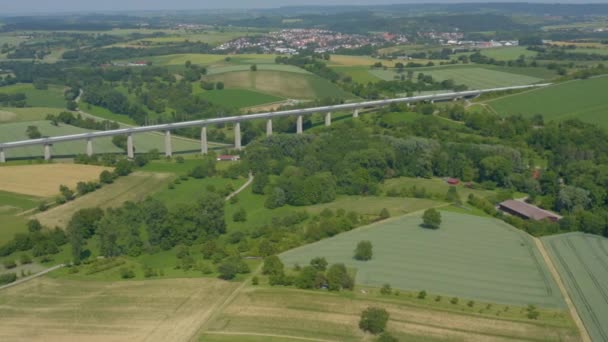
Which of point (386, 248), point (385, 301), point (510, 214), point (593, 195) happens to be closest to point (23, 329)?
point (385, 301)

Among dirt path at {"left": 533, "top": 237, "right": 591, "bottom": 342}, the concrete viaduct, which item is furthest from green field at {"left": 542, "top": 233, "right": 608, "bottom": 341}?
the concrete viaduct

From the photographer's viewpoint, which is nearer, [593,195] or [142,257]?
[142,257]

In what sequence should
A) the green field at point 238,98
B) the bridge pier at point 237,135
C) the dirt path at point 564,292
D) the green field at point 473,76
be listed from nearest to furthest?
the dirt path at point 564,292 → the bridge pier at point 237,135 → the green field at point 238,98 → the green field at point 473,76

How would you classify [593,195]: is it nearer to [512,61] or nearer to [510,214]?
[510,214]

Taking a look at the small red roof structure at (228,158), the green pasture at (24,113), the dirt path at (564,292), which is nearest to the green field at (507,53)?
the small red roof structure at (228,158)

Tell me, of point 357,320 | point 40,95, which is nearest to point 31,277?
point 357,320

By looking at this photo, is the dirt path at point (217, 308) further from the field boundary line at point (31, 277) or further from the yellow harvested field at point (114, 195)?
the yellow harvested field at point (114, 195)
